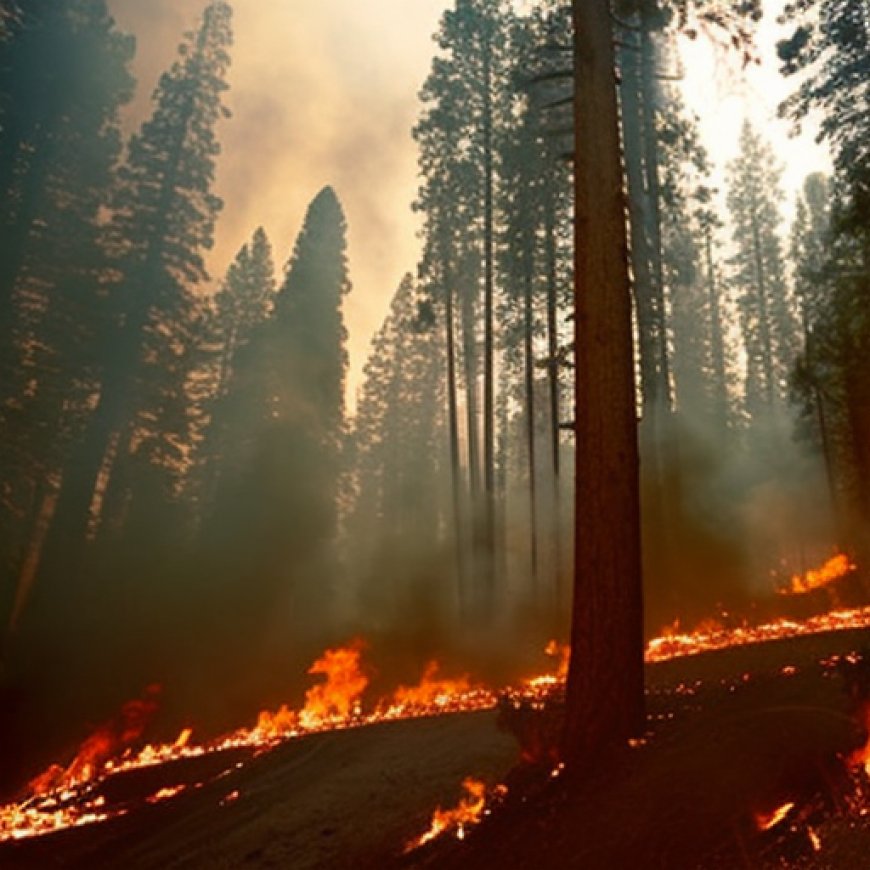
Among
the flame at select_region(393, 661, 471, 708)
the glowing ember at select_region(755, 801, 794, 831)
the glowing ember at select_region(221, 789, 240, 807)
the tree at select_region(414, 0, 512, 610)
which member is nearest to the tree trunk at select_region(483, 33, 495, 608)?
the tree at select_region(414, 0, 512, 610)

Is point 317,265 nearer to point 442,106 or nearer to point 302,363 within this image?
point 302,363

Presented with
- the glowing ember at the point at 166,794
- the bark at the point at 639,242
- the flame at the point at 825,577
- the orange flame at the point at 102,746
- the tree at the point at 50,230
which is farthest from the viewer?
the flame at the point at 825,577

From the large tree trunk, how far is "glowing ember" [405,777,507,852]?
87 cm

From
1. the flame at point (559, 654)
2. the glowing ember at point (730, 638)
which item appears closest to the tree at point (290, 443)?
the flame at point (559, 654)

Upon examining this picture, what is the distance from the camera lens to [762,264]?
160ft

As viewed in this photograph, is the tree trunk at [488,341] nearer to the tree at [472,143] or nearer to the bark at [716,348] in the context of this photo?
the tree at [472,143]

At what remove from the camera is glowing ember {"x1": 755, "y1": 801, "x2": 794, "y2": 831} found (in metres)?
4.30

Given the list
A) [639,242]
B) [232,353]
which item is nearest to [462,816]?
[639,242]

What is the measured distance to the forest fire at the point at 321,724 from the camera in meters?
9.00

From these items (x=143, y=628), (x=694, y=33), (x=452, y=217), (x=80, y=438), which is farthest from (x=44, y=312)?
(x=694, y=33)

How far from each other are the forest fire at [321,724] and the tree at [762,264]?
36556mm

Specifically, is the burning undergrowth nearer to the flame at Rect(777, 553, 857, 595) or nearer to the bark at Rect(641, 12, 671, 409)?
the bark at Rect(641, 12, 671, 409)

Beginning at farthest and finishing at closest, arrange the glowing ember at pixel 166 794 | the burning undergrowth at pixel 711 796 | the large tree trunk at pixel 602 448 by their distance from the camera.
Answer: the glowing ember at pixel 166 794 < the large tree trunk at pixel 602 448 < the burning undergrowth at pixel 711 796

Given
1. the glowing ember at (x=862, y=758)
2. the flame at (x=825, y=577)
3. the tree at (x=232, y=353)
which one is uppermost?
the tree at (x=232, y=353)
